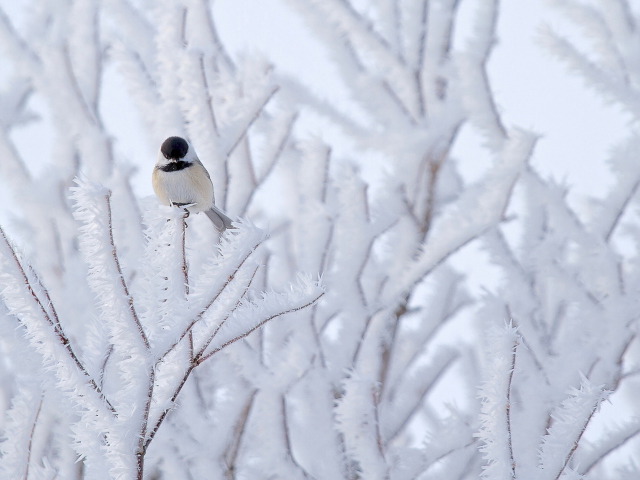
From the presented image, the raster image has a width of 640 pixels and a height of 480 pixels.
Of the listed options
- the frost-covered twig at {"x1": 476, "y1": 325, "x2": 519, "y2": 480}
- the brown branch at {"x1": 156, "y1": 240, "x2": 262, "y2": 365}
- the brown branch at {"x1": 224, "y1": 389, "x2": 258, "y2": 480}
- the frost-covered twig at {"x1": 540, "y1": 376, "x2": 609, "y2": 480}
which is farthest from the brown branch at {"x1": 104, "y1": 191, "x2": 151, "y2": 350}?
the brown branch at {"x1": 224, "y1": 389, "x2": 258, "y2": 480}

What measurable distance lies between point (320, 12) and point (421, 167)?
2.48 feet

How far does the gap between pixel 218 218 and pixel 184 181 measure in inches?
6.8

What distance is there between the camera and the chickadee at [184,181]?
1.98 metres

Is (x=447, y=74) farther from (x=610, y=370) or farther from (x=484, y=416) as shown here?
(x=484, y=416)

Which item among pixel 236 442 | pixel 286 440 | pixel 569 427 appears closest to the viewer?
pixel 569 427

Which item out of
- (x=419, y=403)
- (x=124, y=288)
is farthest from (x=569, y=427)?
(x=419, y=403)

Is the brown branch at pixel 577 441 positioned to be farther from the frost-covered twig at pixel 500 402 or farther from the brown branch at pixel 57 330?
the brown branch at pixel 57 330

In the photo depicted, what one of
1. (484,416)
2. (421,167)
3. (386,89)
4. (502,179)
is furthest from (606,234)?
(484,416)

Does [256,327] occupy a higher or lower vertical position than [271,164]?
lower

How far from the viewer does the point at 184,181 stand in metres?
1.98

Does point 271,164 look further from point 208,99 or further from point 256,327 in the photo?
point 256,327

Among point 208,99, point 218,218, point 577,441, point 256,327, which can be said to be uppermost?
point 208,99

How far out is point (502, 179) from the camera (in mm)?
1926

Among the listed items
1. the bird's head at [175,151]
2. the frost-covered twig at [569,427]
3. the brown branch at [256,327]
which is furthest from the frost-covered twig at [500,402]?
the bird's head at [175,151]
